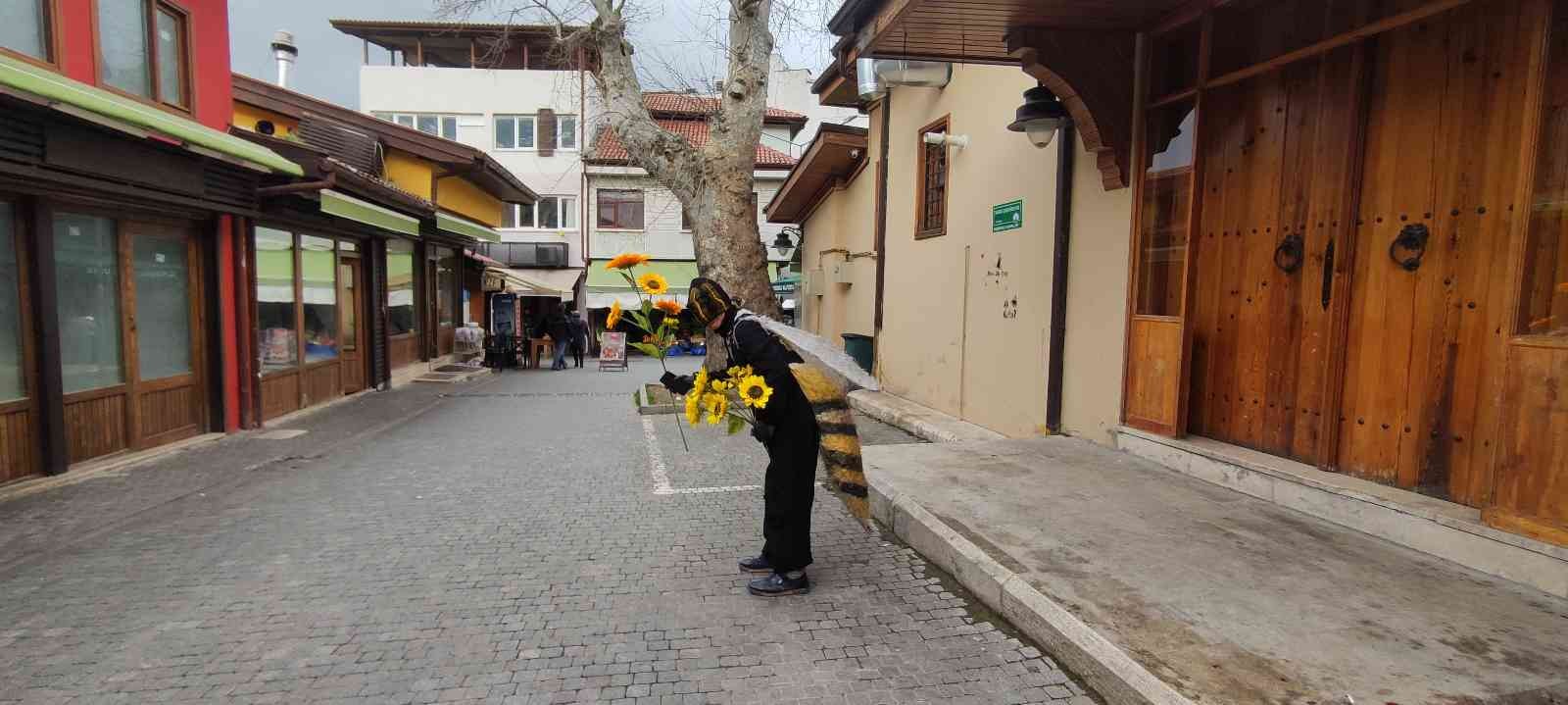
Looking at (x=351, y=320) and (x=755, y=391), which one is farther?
(x=351, y=320)

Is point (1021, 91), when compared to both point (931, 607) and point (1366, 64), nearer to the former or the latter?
point (1366, 64)

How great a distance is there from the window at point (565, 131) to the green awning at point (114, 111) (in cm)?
2037

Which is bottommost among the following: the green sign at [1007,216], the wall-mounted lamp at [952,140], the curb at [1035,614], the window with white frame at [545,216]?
the curb at [1035,614]

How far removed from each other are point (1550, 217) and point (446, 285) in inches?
736

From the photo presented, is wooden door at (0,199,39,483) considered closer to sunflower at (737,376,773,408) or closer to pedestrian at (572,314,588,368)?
sunflower at (737,376,773,408)

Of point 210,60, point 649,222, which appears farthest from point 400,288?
point 649,222

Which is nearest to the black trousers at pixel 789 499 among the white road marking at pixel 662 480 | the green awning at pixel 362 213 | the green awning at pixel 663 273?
the white road marking at pixel 662 480

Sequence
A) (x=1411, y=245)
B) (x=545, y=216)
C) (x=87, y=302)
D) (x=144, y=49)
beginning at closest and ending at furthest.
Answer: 1. (x=1411, y=245)
2. (x=87, y=302)
3. (x=144, y=49)
4. (x=545, y=216)

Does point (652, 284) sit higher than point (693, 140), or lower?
lower

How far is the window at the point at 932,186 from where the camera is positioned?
950 centimetres

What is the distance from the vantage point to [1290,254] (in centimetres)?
473

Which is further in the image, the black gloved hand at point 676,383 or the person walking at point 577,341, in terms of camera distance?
the person walking at point 577,341

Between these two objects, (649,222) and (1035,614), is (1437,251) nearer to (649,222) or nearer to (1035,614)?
(1035,614)

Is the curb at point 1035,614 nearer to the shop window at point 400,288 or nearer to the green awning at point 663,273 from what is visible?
the shop window at point 400,288
